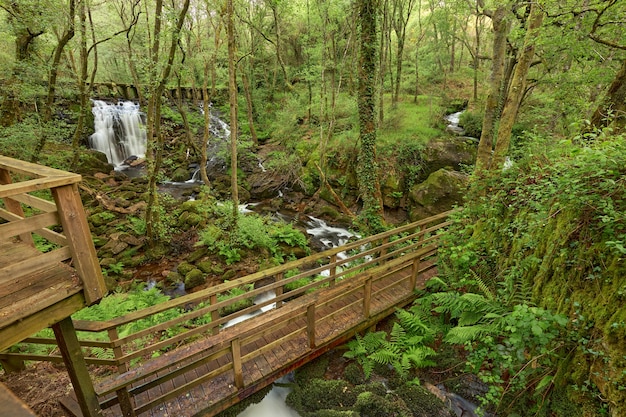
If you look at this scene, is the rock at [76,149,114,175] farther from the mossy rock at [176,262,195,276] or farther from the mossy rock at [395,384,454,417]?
the mossy rock at [395,384,454,417]

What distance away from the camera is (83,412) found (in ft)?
10.9

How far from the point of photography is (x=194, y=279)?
8.80 m

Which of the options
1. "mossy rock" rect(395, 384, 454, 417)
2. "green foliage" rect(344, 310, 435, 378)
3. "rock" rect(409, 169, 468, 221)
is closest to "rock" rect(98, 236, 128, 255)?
"green foliage" rect(344, 310, 435, 378)

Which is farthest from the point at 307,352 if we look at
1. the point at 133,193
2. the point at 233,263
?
the point at 133,193

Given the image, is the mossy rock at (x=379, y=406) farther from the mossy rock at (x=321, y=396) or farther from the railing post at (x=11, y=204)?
the railing post at (x=11, y=204)

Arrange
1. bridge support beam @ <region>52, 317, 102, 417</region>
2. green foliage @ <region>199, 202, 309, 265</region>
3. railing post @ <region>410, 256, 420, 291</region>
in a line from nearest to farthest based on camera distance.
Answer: bridge support beam @ <region>52, 317, 102, 417</region>, railing post @ <region>410, 256, 420, 291</region>, green foliage @ <region>199, 202, 309, 265</region>

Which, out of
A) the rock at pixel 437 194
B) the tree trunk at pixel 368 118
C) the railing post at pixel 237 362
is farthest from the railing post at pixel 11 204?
the rock at pixel 437 194

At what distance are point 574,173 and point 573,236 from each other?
826 mm

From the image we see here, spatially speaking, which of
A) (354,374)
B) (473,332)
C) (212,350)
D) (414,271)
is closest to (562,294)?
(473,332)

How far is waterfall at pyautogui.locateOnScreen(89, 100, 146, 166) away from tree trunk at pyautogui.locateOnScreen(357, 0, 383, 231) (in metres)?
14.9

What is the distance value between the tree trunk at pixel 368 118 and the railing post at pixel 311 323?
16.3 feet

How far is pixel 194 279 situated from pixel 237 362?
5219mm

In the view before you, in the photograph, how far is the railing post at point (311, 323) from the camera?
4809 millimetres

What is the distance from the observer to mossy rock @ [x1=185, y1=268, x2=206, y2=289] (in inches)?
344
